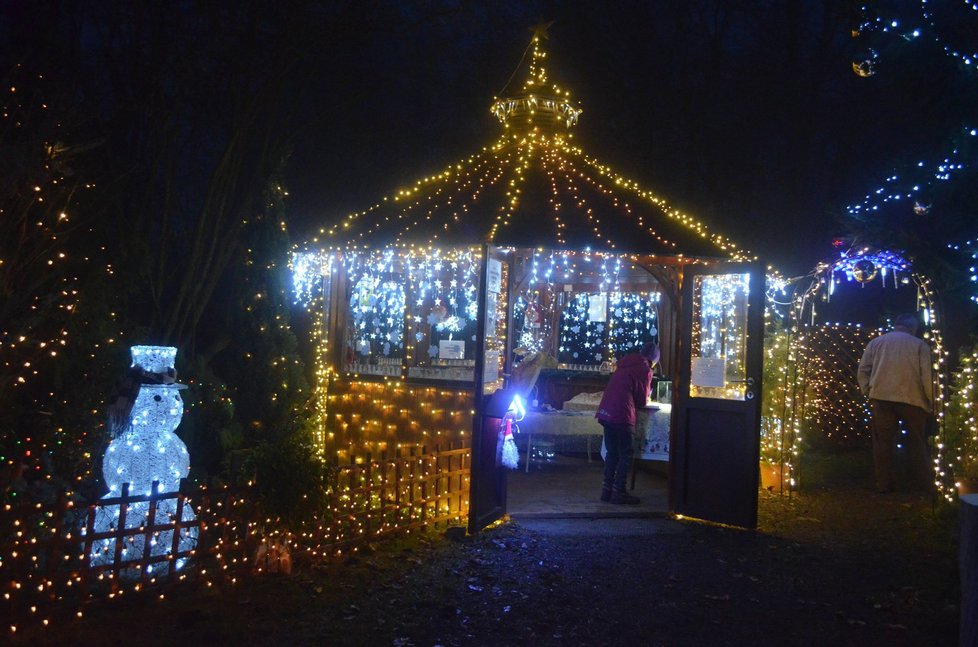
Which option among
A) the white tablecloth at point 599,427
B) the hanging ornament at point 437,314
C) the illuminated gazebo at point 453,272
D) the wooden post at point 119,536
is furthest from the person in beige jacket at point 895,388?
the wooden post at point 119,536

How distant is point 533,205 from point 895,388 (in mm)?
5121

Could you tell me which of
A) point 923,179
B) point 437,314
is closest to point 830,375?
point 923,179

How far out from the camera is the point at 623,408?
9.44 m

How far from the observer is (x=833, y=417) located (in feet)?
50.2

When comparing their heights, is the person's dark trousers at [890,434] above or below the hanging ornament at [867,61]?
below

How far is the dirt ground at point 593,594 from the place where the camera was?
5469mm

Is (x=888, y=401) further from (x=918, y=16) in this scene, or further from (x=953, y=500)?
(x=918, y=16)

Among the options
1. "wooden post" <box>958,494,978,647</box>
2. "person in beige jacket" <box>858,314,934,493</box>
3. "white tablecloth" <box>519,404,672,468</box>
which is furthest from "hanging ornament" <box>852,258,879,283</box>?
"wooden post" <box>958,494,978,647</box>

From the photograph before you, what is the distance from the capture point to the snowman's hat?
6.21 metres

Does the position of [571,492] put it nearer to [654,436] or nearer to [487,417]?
[654,436]

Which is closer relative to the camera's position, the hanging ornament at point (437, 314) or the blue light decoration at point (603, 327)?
the hanging ornament at point (437, 314)

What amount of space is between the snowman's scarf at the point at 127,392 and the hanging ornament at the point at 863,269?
28.9 ft

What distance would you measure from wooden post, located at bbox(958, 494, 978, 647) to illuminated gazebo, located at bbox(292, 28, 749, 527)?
406cm

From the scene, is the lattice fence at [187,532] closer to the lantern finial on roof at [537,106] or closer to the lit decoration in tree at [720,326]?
the lit decoration in tree at [720,326]
